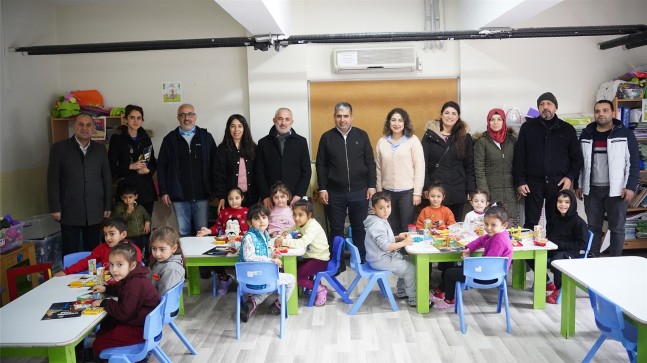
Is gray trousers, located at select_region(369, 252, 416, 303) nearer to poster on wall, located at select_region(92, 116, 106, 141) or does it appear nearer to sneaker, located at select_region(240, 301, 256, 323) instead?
sneaker, located at select_region(240, 301, 256, 323)

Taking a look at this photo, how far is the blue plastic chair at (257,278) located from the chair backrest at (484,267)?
1417 millimetres

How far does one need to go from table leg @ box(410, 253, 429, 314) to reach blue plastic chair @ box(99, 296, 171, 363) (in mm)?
2125

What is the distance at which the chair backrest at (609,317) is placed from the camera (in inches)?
120

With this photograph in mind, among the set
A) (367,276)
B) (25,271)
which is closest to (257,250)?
(367,276)

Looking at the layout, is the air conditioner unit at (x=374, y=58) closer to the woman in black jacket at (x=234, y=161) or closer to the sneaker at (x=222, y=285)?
the woman in black jacket at (x=234, y=161)

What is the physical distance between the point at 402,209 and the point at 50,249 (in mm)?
3705

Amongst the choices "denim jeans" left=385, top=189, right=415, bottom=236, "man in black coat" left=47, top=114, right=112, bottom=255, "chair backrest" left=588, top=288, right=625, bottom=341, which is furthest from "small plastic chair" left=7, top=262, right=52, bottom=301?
"chair backrest" left=588, top=288, right=625, bottom=341

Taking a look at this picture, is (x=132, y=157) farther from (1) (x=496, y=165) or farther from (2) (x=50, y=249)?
(1) (x=496, y=165)

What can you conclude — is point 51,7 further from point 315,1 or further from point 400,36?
point 400,36

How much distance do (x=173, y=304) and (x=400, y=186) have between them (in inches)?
105

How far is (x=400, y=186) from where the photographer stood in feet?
17.9

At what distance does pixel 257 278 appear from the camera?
414 centimetres

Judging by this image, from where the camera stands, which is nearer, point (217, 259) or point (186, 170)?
point (217, 259)

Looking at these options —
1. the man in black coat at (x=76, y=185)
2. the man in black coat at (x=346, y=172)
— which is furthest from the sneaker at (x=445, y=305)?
the man in black coat at (x=76, y=185)
